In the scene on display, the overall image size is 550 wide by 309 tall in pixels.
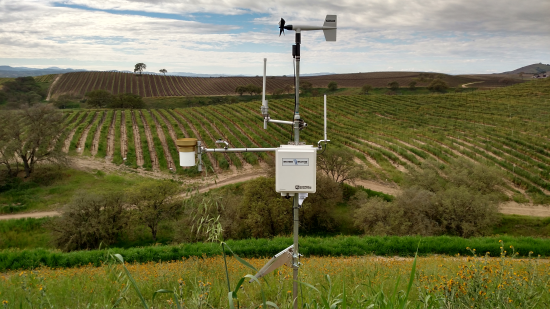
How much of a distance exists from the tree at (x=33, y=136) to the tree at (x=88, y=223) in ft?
38.1

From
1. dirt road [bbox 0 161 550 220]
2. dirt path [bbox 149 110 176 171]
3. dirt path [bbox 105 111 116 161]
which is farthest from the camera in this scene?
dirt path [bbox 105 111 116 161]

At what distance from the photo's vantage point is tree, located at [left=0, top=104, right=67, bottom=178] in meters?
30.2

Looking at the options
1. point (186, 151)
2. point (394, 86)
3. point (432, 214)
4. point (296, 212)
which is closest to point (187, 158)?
point (186, 151)

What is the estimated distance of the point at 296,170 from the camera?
4090 millimetres

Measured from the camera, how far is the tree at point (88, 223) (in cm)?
2080

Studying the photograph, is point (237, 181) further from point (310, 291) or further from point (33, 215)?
point (310, 291)

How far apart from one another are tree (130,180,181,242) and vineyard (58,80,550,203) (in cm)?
959

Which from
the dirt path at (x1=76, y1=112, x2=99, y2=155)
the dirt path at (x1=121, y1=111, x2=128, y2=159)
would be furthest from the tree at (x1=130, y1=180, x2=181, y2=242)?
the dirt path at (x1=76, y1=112, x2=99, y2=155)

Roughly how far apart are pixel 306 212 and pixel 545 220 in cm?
1437

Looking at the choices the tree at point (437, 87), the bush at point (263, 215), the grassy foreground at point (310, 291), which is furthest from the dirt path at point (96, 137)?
the tree at point (437, 87)

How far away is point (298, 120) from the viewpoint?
4.61m

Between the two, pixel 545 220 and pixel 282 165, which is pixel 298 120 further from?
pixel 545 220

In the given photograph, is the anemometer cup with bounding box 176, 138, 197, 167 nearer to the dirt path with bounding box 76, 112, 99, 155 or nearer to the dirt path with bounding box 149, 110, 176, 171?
the dirt path with bounding box 149, 110, 176, 171

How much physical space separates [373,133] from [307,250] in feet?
94.5
